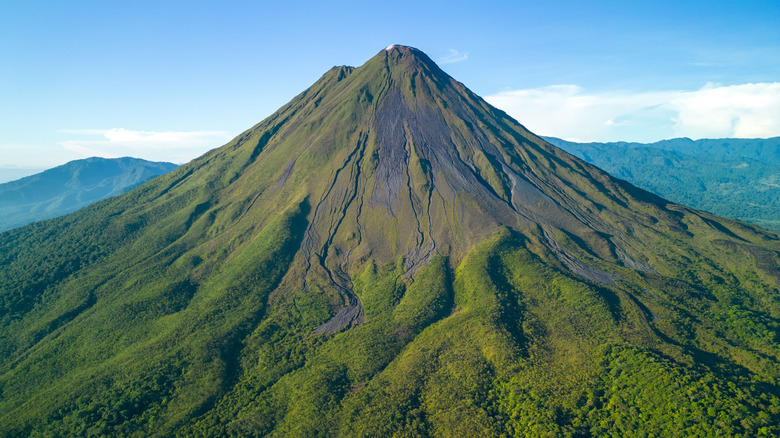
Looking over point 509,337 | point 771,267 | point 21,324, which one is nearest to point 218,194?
point 21,324

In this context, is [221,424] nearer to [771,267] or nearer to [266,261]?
[266,261]

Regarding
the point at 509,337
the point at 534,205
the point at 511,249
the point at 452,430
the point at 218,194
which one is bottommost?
the point at 452,430

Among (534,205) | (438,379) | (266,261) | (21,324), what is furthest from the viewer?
(534,205)

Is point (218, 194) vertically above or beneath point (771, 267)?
above

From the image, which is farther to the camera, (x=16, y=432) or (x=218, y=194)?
(x=218, y=194)

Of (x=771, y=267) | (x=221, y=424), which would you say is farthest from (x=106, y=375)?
(x=771, y=267)

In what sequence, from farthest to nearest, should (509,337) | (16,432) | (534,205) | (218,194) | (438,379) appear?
(218,194), (534,205), (509,337), (438,379), (16,432)
